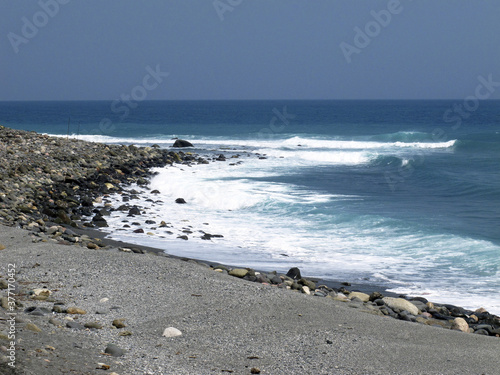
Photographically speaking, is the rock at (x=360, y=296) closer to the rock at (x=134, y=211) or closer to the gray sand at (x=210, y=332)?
the gray sand at (x=210, y=332)

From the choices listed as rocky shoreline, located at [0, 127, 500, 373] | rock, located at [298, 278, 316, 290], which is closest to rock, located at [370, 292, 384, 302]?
rocky shoreline, located at [0, 127, 500, 373]

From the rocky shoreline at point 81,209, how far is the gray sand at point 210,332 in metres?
0.38

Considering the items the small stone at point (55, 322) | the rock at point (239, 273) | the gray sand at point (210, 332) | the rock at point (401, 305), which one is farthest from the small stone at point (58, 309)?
the rock at point (401, 305)

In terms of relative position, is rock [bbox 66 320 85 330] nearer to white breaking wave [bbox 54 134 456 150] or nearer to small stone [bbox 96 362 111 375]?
small stone [bbox 96 362 111 375]

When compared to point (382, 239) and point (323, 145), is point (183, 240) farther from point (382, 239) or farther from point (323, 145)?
point (323, 145)

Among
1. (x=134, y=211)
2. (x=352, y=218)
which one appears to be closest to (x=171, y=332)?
(x=134, y=211)

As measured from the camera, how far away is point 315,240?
1205cm

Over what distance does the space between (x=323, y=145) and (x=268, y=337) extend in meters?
33.4

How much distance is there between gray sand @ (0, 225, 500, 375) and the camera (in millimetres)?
4801

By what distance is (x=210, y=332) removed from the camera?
563cm

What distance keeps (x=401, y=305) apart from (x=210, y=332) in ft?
10.6

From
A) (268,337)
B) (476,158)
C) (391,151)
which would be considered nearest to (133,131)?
(391,151)

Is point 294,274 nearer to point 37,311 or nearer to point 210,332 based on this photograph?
point 210,332

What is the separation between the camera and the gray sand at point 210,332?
4.80 m
